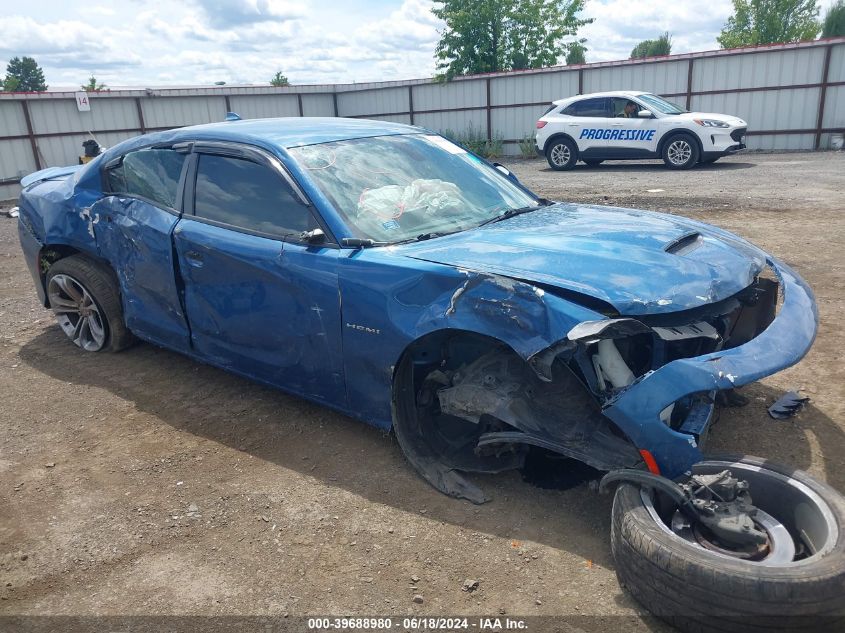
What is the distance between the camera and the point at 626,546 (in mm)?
2365

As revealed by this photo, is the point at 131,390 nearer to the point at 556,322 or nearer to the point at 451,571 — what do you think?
the point at 451,571

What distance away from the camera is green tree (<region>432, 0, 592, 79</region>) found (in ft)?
86.0

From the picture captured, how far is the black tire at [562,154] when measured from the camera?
15492mm

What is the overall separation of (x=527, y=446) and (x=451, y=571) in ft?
2.48

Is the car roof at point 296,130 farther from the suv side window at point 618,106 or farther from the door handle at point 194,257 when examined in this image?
the suv side window at point 618,106

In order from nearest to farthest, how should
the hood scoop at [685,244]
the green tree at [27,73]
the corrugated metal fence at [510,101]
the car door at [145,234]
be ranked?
the hood scoop at [685,244] → the car door at [145,234] → the corrugated metal fence at [510,101] → the green tree at [27,73]

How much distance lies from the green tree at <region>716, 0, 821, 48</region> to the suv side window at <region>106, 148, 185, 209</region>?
116 feet

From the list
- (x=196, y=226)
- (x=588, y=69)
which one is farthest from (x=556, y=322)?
(x=588, y=69)

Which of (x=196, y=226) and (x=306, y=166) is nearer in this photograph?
(x=306, y=166)

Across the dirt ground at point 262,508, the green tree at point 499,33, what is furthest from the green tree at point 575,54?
the dirt ground at point 262,508

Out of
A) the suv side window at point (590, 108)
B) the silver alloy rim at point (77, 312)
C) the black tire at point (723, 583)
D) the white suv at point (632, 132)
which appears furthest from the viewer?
the suv side window at point (590, 108)

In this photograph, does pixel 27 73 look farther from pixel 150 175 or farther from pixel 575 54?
pixel 150 175

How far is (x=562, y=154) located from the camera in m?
15.7

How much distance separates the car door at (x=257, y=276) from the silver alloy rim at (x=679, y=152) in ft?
39.9
